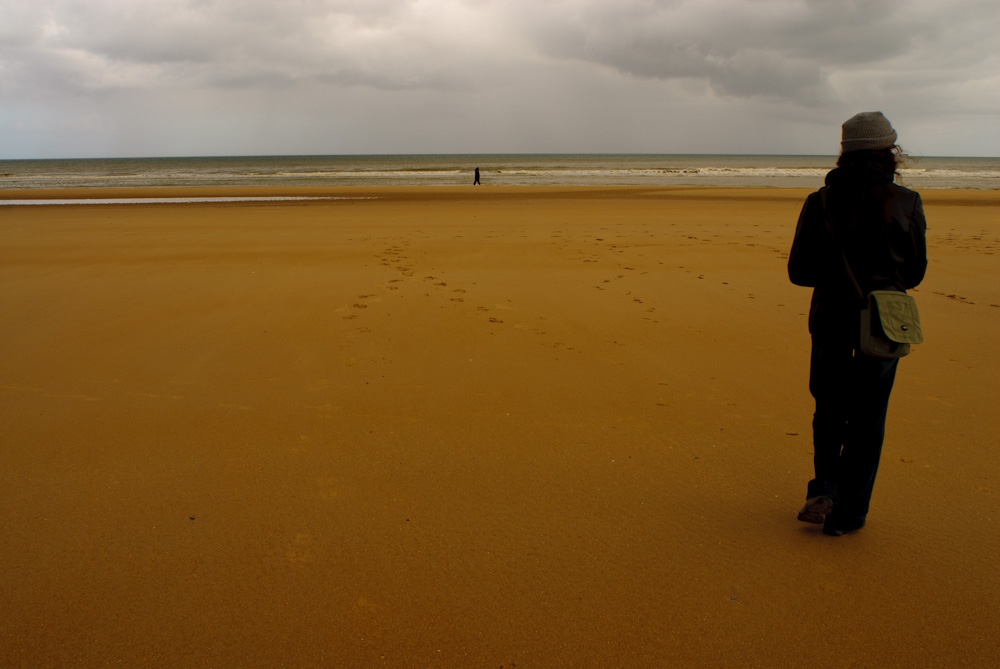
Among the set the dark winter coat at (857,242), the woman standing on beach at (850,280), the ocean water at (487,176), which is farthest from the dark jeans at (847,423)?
the ocean water at (487,176)

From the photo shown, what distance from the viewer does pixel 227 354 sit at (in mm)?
5016

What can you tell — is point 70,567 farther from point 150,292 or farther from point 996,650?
point 150,292

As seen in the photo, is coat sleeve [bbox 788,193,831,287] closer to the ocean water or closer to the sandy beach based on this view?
the sandy beach

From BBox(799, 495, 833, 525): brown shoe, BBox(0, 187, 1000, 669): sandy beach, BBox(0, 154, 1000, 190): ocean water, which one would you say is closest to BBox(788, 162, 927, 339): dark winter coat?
BBox(799, 495, 833, 525): brown shoe

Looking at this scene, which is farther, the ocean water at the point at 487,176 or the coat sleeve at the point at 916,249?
the ocean water at the point at 487,176

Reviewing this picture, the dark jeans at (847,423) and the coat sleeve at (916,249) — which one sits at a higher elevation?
the coat sleeve at (916,249)

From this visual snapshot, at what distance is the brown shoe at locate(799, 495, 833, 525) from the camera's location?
2654mm

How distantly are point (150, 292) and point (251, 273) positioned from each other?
1330mm

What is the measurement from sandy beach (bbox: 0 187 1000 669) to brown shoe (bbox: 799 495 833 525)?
9 cm

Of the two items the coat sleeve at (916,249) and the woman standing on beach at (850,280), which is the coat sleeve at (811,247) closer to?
the woman standing on beach at (850,280)

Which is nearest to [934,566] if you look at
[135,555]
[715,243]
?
[135,555]

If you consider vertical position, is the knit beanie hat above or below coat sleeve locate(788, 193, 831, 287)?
above

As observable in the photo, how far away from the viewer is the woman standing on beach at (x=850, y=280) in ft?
7.72

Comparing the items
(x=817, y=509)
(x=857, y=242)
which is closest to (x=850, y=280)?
(x=857, y=242)
